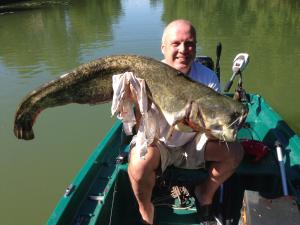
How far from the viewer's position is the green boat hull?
3.42 m

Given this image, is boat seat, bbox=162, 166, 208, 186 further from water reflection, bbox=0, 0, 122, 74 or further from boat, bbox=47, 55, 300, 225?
water reflection, bbox=0, 0, 122, 74

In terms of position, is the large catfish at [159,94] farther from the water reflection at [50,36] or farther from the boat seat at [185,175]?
the water reflection at [50,36]

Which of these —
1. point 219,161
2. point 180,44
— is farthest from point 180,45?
point 219,161

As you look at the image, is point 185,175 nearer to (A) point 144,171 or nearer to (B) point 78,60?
(A) point 144,171

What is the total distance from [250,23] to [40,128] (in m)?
15.3

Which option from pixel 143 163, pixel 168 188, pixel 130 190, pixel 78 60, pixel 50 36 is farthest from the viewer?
pixel 50 36

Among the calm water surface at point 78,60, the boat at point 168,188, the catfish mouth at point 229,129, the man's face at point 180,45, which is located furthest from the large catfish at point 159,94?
the calm water surface at point 78,60

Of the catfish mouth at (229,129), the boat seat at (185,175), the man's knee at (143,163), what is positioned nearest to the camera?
the catfish mouth at (229,129)

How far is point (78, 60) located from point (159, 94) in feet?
38.9

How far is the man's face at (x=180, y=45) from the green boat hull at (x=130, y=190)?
3.26ft

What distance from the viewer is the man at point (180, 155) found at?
3209mm

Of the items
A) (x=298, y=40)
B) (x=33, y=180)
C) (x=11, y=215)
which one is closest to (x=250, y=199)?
(x=11, y=215)

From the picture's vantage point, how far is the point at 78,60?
46.9 feet

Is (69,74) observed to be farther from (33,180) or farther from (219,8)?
(219,8)
